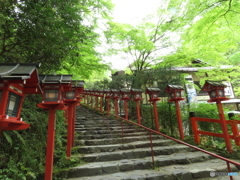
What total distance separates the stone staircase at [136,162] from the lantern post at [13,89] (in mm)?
2734

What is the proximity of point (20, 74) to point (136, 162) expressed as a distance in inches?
175

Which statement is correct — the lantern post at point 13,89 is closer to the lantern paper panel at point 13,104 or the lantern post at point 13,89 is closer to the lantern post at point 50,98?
the lantern paper panel at point 13,104

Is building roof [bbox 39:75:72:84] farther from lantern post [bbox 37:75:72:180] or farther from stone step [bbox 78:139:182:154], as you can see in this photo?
stone step [bbox 78:139:182:154]

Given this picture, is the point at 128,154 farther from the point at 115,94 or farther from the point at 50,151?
the point at 115,94

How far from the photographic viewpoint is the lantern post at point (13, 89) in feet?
7.39

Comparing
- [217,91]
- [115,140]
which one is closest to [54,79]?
[115,140]

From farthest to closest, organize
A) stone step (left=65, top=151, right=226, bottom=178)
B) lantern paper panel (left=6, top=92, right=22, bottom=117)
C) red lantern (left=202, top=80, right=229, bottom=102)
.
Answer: red lantern (left=202, top=80, right=229, bottom=102)
stone step (left=65, top=151, right=226, bottom=178)
lantern paper panel (left=6, top=92, right=22, bottom=117)

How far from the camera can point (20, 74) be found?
2.35m

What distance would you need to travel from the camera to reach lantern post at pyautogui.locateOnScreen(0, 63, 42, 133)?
2254 millimetres

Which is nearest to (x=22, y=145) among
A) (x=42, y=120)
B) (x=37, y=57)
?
(x=42, y=120)

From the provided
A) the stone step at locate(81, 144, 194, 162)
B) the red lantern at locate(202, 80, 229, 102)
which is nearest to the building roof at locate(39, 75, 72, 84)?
the stone step at locate(81, 144, 194, 162)

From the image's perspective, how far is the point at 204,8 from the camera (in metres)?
5.74

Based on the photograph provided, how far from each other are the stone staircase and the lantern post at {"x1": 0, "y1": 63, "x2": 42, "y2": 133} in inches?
108

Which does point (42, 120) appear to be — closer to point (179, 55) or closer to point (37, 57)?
point (37, 57)
